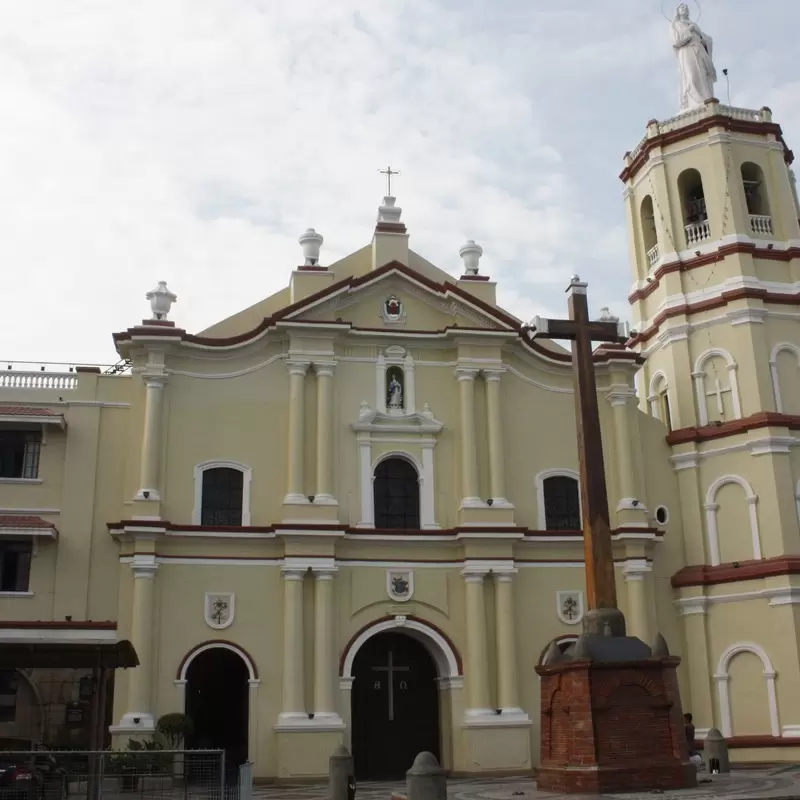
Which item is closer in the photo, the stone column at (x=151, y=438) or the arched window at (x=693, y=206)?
the stone column at (x=151, y=438)

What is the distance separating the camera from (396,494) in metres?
24.0

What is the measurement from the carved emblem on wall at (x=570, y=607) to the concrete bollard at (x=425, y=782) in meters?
10.7

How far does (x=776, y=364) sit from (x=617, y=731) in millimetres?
13847

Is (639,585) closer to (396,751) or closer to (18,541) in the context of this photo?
(396,751)

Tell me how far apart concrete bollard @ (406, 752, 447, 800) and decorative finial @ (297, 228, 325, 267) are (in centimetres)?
1486

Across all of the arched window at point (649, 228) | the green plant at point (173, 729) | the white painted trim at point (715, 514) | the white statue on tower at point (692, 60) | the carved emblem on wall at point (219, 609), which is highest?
the white statue on tower at point (692, 60)

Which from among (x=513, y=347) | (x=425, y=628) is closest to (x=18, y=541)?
(x=425, y=628)

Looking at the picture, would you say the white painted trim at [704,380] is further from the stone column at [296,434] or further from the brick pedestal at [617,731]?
the brick pedestal at [617,731]

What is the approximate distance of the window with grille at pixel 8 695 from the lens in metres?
21.1

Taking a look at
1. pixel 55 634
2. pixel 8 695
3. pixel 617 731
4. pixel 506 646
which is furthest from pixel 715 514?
pixel 8 695

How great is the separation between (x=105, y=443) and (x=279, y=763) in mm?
7849

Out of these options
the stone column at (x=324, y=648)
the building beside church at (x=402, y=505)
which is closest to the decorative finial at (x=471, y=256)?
the building beside church at (x=402, y=505)

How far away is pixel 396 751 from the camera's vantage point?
74.7 feet

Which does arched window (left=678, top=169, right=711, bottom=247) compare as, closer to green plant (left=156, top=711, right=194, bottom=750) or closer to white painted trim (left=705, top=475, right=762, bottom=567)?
white painted trim (left=705, top=475, right=762, bottom=567)
